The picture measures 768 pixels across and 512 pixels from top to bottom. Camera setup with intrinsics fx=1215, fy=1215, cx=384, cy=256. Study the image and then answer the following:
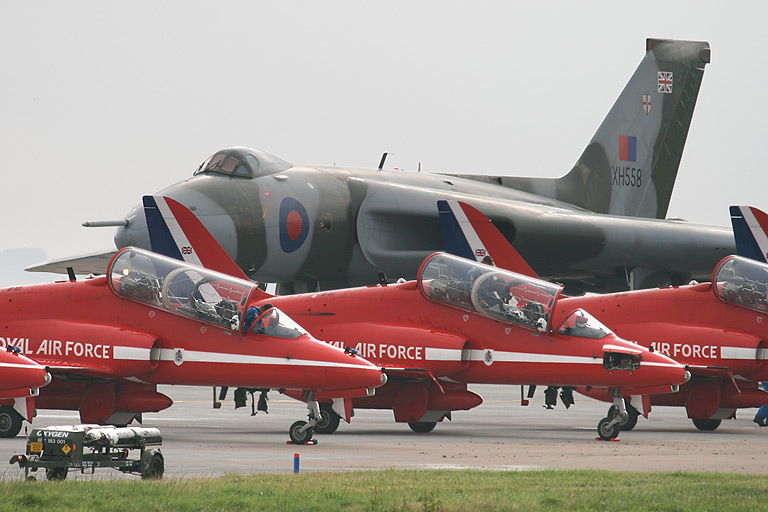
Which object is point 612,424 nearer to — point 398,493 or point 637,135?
point 398,493

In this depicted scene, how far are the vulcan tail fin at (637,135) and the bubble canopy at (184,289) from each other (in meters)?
18.0

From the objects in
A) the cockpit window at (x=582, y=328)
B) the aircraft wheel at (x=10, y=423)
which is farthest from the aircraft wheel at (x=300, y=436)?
the cockpit window at (x=582, y=328)

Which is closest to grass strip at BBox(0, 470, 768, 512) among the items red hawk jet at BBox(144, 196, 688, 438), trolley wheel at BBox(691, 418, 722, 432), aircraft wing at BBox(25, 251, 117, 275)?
red hawk jet at BBox(144, 196, 688, 438)

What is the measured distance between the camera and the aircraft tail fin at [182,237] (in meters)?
21.7

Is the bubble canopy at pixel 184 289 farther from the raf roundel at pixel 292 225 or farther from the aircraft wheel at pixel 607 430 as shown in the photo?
the raf roundel at pixel 292 225

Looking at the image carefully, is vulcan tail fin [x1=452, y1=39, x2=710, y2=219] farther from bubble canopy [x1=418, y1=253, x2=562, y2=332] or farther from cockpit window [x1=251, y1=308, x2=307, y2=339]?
cockpit window [x1=251, y1=308, x2=307, y2=339]

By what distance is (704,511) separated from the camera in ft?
29.8

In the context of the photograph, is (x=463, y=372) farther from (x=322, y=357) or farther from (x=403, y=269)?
(x=403, y=269)

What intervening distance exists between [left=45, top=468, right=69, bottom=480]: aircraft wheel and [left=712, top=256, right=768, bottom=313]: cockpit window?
1171 centimetres

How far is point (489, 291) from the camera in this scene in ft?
59.6

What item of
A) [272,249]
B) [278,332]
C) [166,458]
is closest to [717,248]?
[272,249]

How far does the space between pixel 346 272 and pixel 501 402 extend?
4653mm

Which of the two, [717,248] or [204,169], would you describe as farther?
[717,248]

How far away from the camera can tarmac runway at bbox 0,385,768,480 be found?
12.5m
